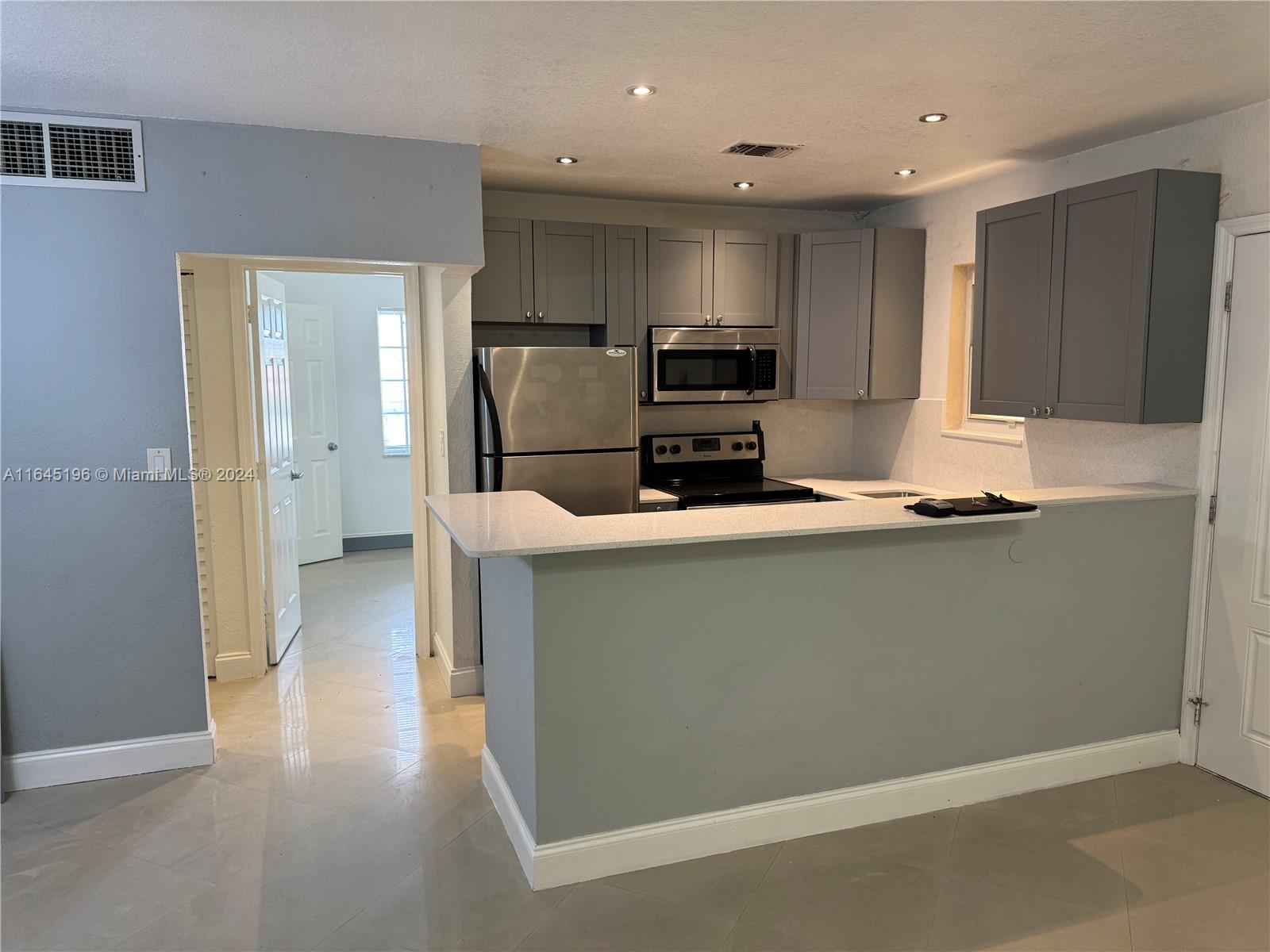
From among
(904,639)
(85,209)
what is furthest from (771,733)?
(85,209)

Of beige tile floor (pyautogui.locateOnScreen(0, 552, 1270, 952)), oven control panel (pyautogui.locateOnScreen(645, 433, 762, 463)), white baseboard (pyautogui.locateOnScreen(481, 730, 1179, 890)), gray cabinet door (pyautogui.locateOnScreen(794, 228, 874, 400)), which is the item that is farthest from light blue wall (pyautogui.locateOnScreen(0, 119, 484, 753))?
gray cabinet door (pyautogui.locateOnScreen(794, 228, 874, 400))

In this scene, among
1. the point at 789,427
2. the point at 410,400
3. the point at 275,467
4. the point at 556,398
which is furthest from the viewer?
the point at 789,427

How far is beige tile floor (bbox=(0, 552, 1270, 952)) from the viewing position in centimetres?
220

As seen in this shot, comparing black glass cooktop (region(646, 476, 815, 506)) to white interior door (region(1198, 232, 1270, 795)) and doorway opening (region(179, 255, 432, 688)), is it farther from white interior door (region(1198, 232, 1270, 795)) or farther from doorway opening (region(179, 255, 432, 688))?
white interior door (region(1198, 232, 1270, 795))

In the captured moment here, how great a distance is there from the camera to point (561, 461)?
3.79 m

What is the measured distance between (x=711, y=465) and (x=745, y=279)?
3.40ft

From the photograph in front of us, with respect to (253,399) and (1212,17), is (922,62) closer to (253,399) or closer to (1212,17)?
(1212,17)

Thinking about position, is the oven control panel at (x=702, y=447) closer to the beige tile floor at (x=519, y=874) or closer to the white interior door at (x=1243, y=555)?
the beige tile floor at (x=519, y=874)

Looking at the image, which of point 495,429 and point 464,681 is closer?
point 495,429

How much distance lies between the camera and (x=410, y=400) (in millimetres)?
4008

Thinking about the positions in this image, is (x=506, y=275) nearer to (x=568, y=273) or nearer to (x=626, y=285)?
(x=568, y=273)

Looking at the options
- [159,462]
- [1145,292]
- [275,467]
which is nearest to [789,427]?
[1145,292]

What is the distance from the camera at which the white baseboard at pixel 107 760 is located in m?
3.01

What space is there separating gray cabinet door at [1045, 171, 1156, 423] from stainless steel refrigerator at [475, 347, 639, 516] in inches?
70.6
